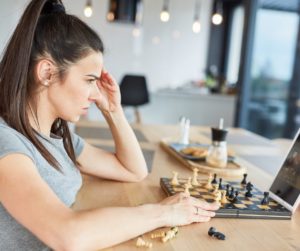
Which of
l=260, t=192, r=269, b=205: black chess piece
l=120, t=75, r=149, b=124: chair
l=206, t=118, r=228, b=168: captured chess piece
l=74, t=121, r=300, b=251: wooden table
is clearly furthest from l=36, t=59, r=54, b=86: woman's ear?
l=120, t=75, r=149, b=124: chair

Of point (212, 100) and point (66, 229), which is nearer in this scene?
point (66, 229)

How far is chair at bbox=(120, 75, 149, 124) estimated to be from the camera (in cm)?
495

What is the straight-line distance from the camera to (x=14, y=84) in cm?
103

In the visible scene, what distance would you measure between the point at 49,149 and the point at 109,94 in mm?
432

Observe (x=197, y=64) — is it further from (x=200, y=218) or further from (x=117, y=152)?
(x=200, y=218)

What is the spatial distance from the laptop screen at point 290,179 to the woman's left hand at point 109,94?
Result: 2.03ft

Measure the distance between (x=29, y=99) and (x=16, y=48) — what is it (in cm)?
14

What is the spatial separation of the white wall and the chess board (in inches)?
174

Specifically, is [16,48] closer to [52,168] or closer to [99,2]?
[52,168]

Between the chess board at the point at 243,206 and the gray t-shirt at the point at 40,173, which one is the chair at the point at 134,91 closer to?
the chess board at the point at 243,206

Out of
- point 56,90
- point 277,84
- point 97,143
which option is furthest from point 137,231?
point 277,84

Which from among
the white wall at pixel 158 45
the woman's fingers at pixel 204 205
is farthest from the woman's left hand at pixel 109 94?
the white wall at pixel 158 45

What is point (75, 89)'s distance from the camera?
1070mm

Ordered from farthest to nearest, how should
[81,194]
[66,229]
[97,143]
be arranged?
[97,143] < [81,194] < [66,229]
